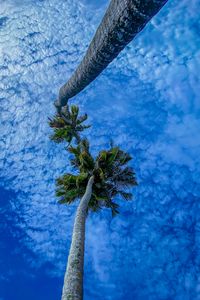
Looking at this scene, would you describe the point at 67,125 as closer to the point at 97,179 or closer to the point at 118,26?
the point at 97,179

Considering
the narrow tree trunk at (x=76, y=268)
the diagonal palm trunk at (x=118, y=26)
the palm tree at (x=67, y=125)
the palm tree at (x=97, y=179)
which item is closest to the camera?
the diagonal palm trunk at (x=118, y=26)

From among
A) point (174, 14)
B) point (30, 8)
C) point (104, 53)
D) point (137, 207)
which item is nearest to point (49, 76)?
point (30, 8)

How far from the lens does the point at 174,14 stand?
28.0 metres

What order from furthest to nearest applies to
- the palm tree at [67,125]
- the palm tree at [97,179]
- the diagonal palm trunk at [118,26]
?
the palm tree at [67,125] → the palm tree at [97,179] → the diagonal palm trunk at [118,26]

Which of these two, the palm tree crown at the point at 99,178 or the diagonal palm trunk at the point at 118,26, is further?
the palm tree crown at the point at 99,178

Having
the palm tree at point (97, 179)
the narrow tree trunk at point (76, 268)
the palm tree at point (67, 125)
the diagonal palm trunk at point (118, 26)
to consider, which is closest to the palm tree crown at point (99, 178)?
the palm tree at point (97, 179)

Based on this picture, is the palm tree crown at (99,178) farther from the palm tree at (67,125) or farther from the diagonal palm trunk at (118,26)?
the diagonal palm trunk at (118,26)

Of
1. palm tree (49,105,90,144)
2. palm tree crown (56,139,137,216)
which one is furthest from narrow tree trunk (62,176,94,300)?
palm tree (49,105,90,144)

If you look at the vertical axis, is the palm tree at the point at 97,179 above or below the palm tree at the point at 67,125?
below

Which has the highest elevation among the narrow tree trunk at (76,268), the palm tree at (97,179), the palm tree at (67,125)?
the palm tree at (67,125)

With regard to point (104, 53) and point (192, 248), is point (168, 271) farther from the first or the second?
point (104, 53)

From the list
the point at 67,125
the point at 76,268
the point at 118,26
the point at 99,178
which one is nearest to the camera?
the point at 118,26

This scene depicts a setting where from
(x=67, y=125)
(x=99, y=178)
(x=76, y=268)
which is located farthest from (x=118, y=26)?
(x=67, y=125)

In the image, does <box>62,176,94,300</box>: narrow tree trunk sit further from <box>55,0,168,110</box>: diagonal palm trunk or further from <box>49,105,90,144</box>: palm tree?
<box>49,105,90,144</box>: palm tree
